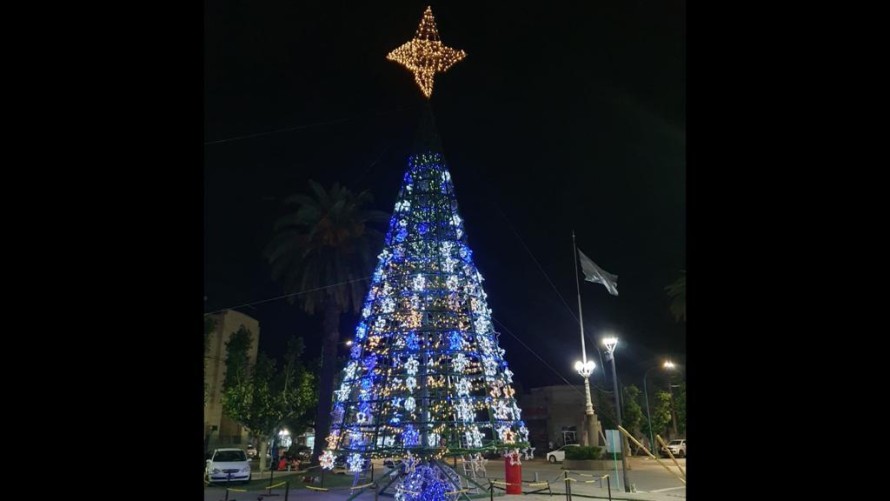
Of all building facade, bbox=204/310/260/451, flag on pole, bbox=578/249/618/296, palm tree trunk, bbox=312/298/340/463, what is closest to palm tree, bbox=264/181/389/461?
palm tree trunk, bbox=312/298/340/463

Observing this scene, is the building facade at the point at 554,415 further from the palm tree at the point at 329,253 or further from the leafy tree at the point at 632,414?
the palm tree at the point at 329,253

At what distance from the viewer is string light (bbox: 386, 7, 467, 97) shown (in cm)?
1580

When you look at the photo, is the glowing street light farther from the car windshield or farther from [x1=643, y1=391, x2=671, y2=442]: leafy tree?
[x1=643, y1=391, x2=671, y2=442]: leafy tree

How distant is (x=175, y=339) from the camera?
226 centimetres

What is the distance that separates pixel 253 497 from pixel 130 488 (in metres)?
18.6

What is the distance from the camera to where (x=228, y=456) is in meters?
23.5

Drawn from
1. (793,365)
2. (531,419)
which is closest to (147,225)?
(793,365)

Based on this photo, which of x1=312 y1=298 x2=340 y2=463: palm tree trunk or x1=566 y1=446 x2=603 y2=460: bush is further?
x1=566 y1=446 x2=603 y2=460: bush

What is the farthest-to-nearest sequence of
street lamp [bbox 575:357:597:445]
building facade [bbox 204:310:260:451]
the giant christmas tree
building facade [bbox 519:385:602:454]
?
building facade [bbox 519:385:602:454] → building facade [bbox 204:310:260:451] → street lamp [bbox 575:357:597:445] → the giant christmas tree

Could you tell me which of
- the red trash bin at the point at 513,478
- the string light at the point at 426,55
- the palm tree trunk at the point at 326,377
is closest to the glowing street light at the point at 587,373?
the red trash bin at the point at 513,478

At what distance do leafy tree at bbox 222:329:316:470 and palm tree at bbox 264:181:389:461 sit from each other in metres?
10.9

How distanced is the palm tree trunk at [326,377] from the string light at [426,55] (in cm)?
1277

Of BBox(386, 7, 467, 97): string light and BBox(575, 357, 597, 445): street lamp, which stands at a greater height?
BBox(386, 7, 467, 97): string light

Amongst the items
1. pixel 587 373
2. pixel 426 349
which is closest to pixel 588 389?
pixel 587 373
